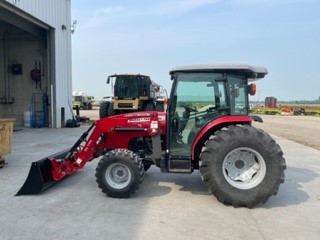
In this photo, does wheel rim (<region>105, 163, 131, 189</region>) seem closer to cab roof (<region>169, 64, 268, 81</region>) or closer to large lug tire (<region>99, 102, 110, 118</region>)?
cab roof (<region>169, 64, 268, 81</region>)

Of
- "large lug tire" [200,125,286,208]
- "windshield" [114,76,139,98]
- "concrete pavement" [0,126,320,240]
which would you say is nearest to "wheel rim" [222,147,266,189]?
"large lug tire" [200,125,286,208]

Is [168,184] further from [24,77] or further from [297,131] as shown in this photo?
[297,131]

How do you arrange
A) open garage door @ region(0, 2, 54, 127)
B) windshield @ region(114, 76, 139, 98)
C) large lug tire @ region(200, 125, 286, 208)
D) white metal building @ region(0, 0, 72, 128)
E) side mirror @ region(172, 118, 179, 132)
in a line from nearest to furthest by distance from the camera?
1. large lug tire @ region(200, 125, 286, 208)
2. side mirror @ region(172, 118, 179, 132)
3. white metal building @ region(0, 0, 72, 128)
4. open garage door @ region(0, 2, 54, 127)
5. windshield @ region(114, 76, 139, 98)

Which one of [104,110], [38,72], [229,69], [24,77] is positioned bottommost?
[104,110]

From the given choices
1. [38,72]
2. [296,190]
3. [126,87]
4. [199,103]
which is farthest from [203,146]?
[38,72]

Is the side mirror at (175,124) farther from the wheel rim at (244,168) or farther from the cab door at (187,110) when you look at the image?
the wheel rim at (244,168)

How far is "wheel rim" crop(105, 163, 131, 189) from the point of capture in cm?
517

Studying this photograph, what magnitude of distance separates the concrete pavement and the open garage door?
12.2 m

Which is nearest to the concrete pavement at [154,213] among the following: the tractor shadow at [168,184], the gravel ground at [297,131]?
the tractor shadow at [168,184]

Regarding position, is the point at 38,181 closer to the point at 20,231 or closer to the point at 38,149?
the point at 20,231

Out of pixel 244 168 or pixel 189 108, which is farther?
pixel 189 108

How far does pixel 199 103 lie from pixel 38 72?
1492 centimetres

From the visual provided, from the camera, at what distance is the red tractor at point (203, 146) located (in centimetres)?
481

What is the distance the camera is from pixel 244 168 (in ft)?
16.5
